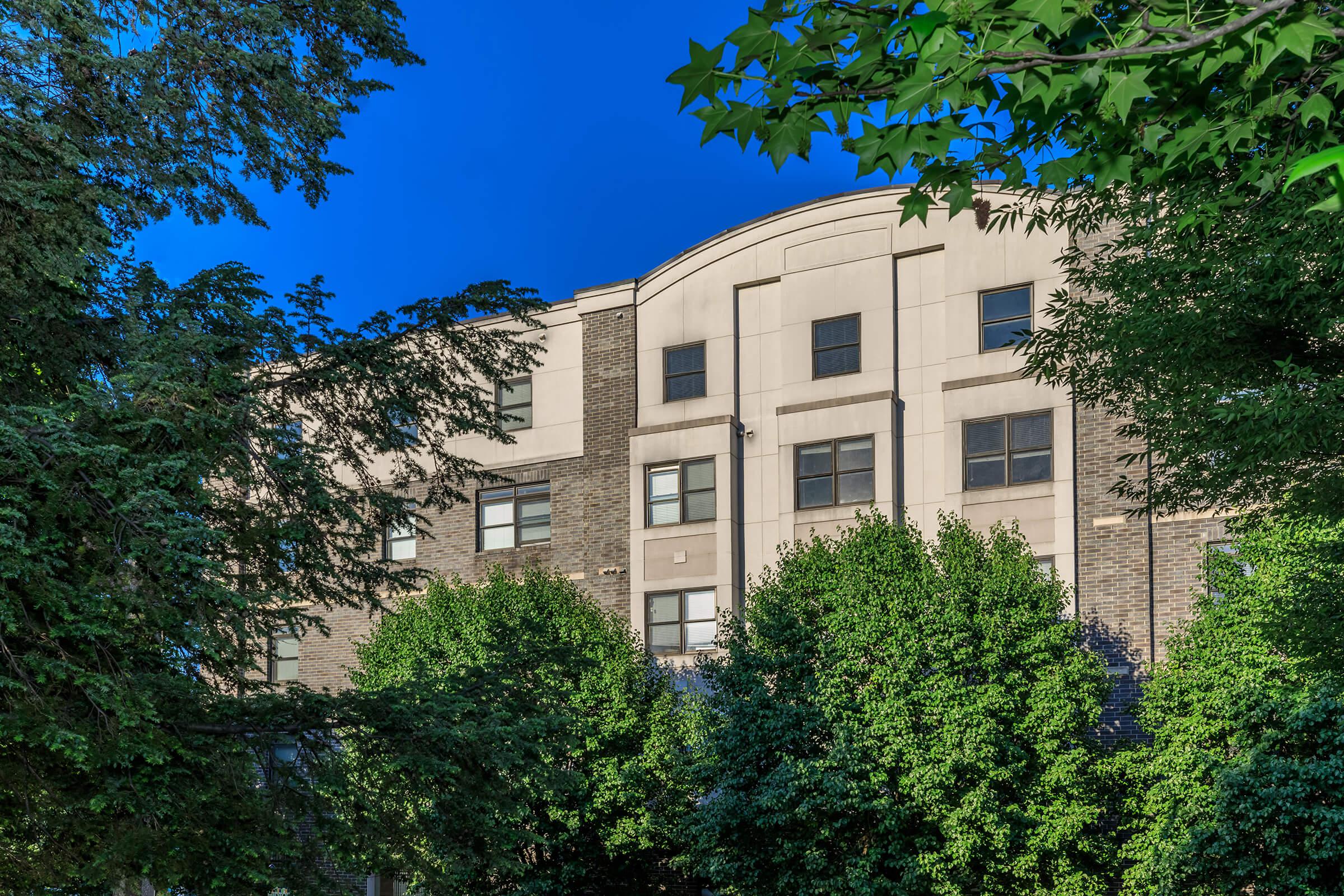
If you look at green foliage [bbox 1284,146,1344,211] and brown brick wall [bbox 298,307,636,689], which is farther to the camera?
brown brick wall [bbox 298,307,636,689]

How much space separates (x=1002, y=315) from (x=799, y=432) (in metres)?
5.20

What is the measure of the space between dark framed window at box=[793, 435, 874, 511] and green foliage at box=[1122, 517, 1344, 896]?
7793 mm

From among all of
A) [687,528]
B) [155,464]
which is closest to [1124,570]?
[687,528]

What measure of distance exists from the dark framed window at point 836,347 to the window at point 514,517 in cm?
804

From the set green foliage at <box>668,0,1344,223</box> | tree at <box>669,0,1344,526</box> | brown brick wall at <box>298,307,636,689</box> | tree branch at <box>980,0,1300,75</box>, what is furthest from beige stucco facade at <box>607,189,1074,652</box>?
tree branch at <box>980,0,1300,75</box>

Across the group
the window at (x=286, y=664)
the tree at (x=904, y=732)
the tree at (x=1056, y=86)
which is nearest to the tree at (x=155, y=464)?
the tree at (x=1056, y=86)

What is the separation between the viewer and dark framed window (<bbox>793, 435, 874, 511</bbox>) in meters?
27.9

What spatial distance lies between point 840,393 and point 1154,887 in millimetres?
12419

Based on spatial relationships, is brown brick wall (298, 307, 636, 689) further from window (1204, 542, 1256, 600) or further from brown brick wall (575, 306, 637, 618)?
window (1204, 542, 1256, 600)

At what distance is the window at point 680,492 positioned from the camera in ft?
97.4

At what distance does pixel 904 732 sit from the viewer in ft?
70.1

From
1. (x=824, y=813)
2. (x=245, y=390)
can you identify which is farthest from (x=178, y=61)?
(x=824, y=813)

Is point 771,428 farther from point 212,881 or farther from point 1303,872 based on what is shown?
point 212,881

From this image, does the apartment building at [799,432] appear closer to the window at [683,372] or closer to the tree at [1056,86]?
the window at [683,372]
